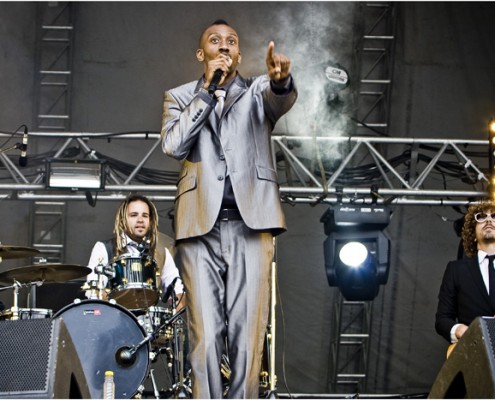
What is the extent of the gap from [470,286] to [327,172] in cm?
246

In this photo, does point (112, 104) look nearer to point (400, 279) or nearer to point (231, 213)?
point (400, 279)

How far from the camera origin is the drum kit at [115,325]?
5277 millimetres

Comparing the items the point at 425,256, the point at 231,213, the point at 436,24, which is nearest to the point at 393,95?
the point at 436,24

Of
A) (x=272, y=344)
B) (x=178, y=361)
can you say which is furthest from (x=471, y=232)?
(x=178, y=361)

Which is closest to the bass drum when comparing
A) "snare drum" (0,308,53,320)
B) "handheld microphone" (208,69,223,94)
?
"snare drum" (0,308,53,320)

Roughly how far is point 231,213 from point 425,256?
17.3ft

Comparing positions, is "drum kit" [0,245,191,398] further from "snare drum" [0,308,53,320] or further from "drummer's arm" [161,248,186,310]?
"drummer's arm" [161,248,186,310]

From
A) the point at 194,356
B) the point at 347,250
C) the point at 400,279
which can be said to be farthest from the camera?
the point at 400,279

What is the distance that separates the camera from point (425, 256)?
8.25 m

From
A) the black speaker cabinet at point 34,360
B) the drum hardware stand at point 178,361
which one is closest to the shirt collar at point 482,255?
the drum hardware stand at point 178,361

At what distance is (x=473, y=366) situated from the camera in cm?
251

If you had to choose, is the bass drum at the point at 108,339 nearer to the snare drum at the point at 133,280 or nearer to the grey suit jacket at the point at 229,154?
the snare drum at the point at 133,280

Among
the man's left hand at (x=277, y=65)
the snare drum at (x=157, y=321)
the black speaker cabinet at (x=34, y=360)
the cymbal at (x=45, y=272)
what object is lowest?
the snare drum at (x=157, y=321)

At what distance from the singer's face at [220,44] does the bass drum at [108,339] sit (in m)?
2.36
